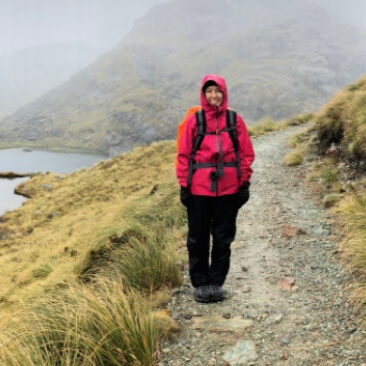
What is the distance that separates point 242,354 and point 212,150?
1987mm

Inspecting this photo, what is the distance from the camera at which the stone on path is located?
141 inches

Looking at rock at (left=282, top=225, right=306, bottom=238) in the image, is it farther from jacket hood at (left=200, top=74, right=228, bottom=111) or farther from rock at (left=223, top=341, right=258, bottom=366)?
jacket hood at (left=200, top=74, right=228, bottom=111)

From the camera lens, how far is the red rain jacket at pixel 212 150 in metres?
3.65

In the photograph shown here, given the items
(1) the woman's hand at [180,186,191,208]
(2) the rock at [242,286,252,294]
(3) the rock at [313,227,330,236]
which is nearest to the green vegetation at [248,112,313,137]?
(3) the rock at [313,227,330,236]

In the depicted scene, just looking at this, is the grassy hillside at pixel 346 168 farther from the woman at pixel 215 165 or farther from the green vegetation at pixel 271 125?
the green vegetation at pixel 271 125

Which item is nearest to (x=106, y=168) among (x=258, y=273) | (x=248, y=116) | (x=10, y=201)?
(x=10, y=201)

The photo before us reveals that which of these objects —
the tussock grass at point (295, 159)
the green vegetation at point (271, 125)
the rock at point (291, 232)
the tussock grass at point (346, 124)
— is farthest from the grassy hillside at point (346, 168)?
the green vegetation at point (271, 125)

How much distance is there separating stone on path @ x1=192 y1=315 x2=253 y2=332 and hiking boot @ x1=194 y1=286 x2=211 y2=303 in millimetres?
285

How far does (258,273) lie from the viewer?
Answer: 4.68 m

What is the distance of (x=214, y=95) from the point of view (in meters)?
3.65

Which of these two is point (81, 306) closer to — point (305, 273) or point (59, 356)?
point (59, 356)

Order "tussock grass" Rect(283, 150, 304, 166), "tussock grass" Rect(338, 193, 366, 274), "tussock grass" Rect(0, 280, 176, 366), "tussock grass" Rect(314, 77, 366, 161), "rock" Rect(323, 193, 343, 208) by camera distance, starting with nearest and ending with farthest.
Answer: "tussock grass" Rect(0, 280, 176, 366), "tussock grass" Rect(338, 193, 366, 274), "rock" Rect(323, 193, 343, 208), "tussock grass" Rect(314, 77, 366, 161), "tussock grass" Rect(283, 150, 304, 166)

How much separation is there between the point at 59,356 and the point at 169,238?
3189 millimetres

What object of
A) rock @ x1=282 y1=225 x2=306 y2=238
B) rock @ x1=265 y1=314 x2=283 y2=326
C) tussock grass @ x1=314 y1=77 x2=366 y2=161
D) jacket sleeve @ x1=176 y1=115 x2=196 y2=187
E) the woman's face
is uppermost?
the woman's face
